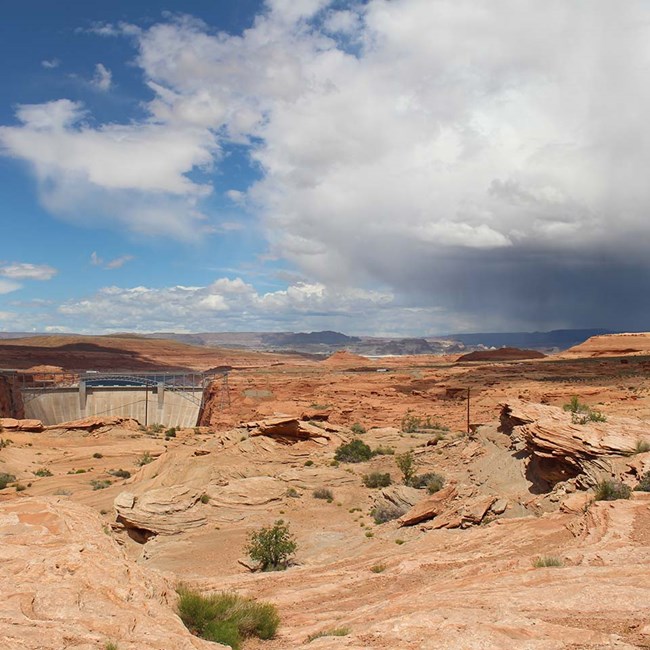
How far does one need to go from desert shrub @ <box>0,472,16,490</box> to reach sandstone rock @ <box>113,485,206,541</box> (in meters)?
16.5

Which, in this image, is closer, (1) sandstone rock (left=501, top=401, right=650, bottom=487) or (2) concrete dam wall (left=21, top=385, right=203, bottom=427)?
(1) sandstone rock (left=501, top=401, right=650, bottom=487)

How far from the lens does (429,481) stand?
2598 centimetres

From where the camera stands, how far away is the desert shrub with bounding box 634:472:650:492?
15.8m

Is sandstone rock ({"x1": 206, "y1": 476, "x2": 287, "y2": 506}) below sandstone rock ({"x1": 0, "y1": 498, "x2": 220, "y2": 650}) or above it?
below

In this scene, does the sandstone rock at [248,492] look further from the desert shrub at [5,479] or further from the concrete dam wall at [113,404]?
the concrete dam wall at [113,404]

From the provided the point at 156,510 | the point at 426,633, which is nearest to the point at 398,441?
the point at 156,510

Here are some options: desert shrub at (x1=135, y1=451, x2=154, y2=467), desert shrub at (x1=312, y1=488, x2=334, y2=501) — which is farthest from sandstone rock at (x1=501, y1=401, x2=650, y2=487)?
desert shrub at (x1=135, y1=451, x2=154, y2=467)

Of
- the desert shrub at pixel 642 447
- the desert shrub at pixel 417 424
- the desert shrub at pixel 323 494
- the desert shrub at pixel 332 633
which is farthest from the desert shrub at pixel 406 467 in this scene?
the desert shrub at pixel 332 633

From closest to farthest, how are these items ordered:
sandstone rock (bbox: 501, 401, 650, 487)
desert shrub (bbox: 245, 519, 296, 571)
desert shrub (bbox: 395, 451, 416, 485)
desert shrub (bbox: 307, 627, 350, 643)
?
1. desert shrub (bbox: 307, 627, 350, 643)
2. sandstone rock (bbox: 501, 401, 650, 487)
3. desert shrub (bbox: 245, 519, 296, 571)
4. desert shrub (bbox: 395, 451, 416, 485)

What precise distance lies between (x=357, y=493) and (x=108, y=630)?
895 inches

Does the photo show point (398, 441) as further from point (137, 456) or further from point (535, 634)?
point (535, 634)

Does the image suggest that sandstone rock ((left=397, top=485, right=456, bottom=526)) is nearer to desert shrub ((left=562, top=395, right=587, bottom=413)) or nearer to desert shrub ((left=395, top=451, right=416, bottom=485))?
desert shrub ((left=395, top=451, right=416, bottom=485))

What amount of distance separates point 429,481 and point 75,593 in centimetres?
2033

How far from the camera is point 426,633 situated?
7824 mm
